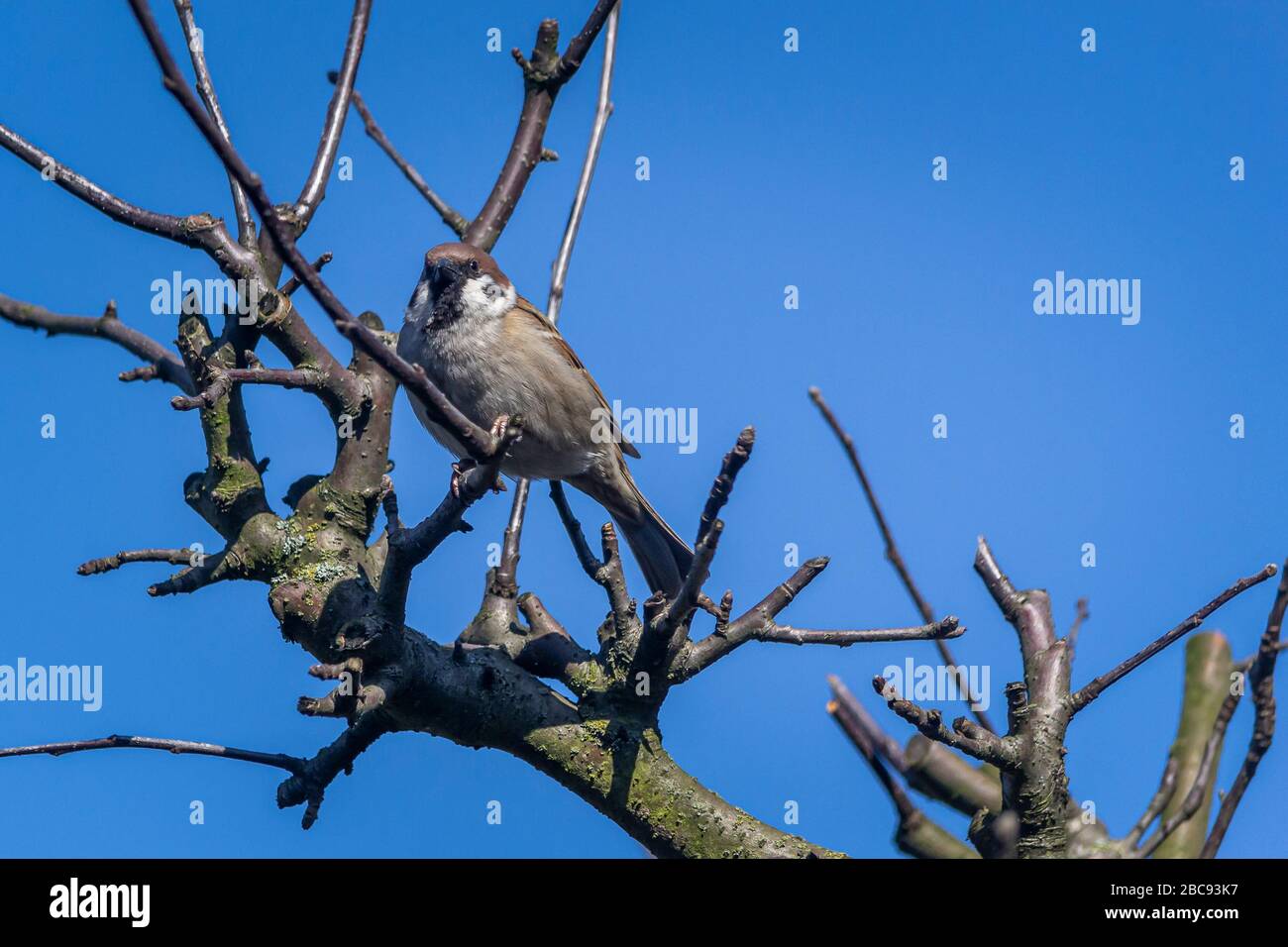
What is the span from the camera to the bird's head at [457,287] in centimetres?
505

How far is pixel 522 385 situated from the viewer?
495 centimetres

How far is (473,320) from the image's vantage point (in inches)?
198

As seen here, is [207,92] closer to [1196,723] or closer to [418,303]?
[418,303]

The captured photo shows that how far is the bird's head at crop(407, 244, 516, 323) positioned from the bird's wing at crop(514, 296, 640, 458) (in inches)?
8.2

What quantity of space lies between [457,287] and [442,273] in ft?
0.32

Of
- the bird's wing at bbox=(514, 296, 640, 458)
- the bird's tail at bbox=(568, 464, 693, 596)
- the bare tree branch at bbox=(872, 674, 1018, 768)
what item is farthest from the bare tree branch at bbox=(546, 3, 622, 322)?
the bare tree branch at bbox=(872, 674, 1018, 768)

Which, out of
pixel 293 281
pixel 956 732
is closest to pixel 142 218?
pixel 293 281

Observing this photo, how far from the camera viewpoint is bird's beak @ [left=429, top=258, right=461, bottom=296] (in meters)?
5.07

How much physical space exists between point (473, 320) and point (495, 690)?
6.16 ft

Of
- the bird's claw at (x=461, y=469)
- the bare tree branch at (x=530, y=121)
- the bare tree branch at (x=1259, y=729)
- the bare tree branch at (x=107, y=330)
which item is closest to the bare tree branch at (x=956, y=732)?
the bare tree branch at (x=1259, y=729)

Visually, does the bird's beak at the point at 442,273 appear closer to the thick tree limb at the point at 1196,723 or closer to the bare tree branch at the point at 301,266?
the bare tree branch at the point at 301,266
